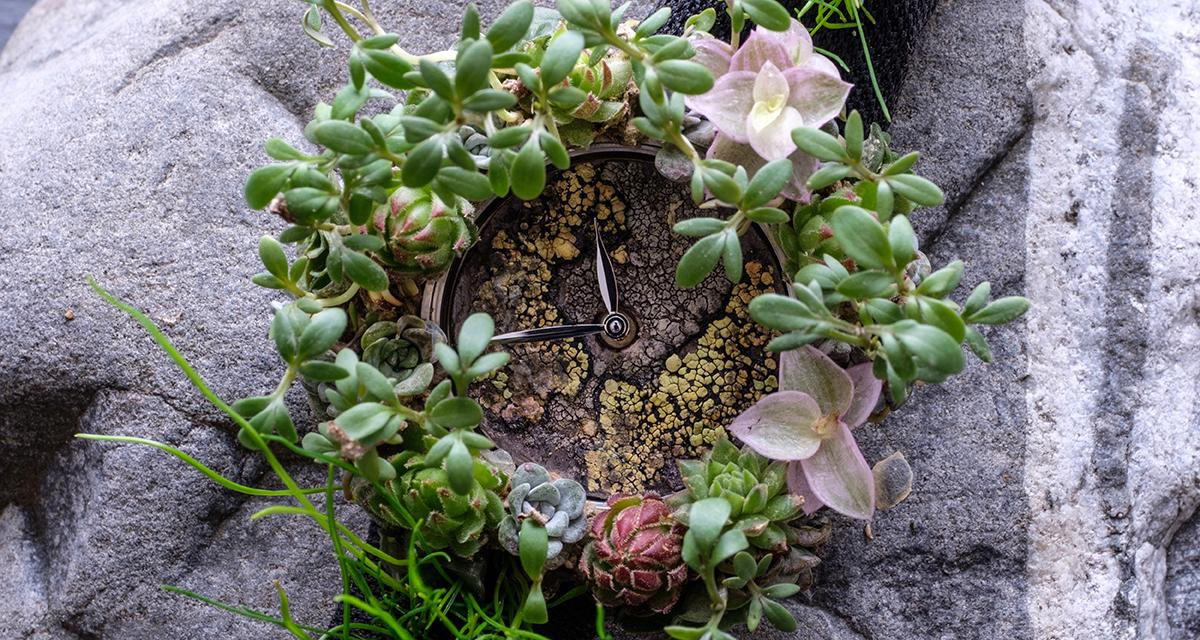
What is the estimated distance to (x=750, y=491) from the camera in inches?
38.4

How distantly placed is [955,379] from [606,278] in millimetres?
458

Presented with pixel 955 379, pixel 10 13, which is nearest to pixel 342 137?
pixel 955 379

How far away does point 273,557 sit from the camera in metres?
1.29

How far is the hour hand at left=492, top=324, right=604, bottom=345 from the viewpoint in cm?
109

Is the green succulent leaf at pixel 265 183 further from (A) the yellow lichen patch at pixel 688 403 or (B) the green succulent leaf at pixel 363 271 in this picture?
(A) the yellow lichen patch at pixel 688 403

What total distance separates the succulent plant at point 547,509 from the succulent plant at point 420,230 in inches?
9.1

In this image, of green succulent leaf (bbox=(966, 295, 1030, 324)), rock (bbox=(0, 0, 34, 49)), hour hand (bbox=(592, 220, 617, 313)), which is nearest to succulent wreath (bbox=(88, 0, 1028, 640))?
green succulent leaf (bbox=(966, 295, 1030, 324))

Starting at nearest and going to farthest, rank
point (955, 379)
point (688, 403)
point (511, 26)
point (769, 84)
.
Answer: point (511, 26)
point (769, 84)
point (688, 403)
point (955, 379)

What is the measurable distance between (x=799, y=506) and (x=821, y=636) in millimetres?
289

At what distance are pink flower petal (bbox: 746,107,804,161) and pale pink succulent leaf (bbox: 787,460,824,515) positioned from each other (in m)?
0.30

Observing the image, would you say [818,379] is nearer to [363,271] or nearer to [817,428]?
[817,428]

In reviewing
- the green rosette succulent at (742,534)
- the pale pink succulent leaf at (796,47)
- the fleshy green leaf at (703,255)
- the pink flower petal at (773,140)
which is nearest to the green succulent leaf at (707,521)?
the green rosette succulent at (742,534)

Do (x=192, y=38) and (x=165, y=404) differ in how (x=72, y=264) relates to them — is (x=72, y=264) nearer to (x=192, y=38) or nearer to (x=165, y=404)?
(x=165, y=404)

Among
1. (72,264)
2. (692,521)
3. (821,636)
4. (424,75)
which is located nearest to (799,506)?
(692,521)
